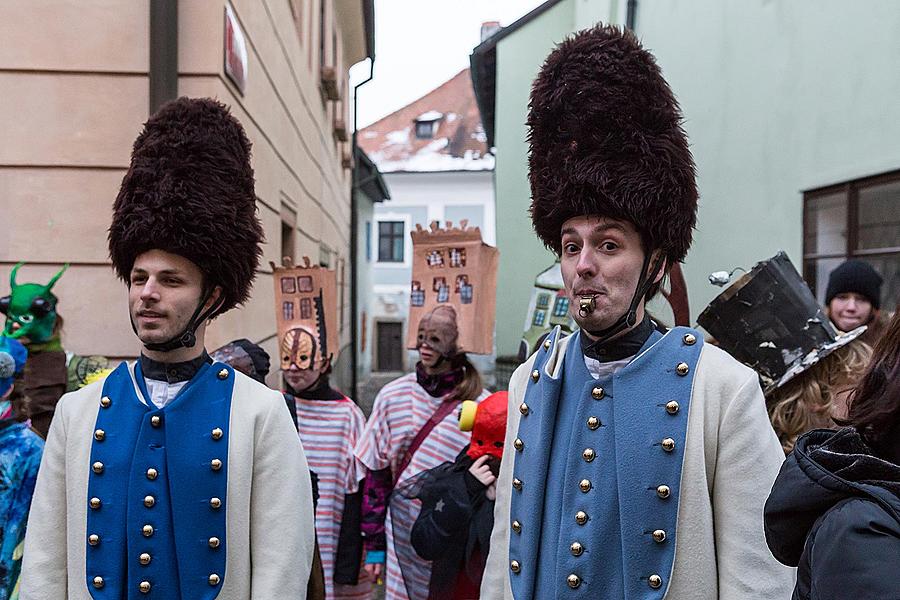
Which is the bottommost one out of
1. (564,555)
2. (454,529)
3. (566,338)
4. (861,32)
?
(454,529)

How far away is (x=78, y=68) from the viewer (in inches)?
186

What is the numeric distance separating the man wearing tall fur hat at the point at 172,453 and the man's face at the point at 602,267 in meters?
0.91

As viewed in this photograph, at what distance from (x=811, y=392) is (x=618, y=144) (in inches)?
55.5

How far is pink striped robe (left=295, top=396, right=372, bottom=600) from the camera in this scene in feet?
12.8

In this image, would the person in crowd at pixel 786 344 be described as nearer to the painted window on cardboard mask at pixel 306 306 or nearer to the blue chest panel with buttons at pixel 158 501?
the blue chest panel with buttons at pixel 158 501

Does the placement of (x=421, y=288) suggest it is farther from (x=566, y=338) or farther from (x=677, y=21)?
(x=677, y=21)

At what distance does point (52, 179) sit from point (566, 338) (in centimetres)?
350

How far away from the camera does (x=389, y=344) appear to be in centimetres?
3081

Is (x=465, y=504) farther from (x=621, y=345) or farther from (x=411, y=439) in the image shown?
(x=621, y=345)

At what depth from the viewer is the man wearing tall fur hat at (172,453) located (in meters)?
2.24

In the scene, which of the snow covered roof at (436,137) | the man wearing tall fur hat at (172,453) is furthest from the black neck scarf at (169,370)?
the snow covered roof at (436,137)

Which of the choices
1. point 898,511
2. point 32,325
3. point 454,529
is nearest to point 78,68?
point 32,325

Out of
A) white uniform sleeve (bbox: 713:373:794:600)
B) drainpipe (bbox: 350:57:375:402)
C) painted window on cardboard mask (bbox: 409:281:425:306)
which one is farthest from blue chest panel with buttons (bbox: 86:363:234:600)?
drainpipe (bbox: 350:57:375:402)

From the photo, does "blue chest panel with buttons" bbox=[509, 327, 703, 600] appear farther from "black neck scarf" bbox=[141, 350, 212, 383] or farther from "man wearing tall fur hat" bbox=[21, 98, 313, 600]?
"black neck scarf" bbox=[141, 350, 212, 383]
